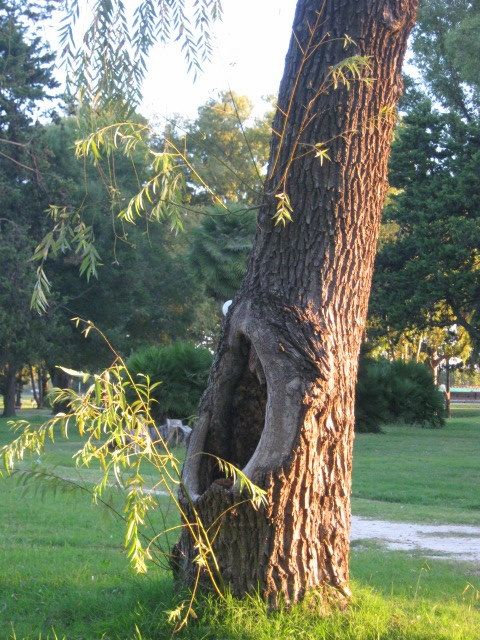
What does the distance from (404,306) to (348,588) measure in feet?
101

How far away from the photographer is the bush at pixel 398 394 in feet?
99.6

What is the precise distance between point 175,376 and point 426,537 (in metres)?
16.8

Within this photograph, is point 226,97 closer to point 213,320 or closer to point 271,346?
point 271,346

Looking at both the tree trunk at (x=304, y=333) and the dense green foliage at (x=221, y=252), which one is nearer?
the tree trunk at (x=304, y=333)

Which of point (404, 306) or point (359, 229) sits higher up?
point (404, 306)

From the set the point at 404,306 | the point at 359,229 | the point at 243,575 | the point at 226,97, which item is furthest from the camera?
the point at 404,306

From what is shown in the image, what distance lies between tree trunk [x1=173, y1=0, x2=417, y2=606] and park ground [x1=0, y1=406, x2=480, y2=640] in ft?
0.71

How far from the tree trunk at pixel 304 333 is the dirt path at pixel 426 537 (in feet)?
11.9

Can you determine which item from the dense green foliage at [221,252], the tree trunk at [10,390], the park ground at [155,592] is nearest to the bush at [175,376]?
the dense green foliage at [221,252]

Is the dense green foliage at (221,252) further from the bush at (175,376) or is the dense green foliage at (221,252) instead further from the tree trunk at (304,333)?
the tree trunk at (304,333)

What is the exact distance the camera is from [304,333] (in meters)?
5.16

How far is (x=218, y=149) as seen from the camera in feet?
18.1

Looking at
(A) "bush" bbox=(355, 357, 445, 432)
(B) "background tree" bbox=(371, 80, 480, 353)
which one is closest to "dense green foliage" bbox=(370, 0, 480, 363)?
(B) "background tree" bbox=(371, 80, 480, 353)

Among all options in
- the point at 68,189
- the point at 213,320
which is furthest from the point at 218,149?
the point at 213,320
